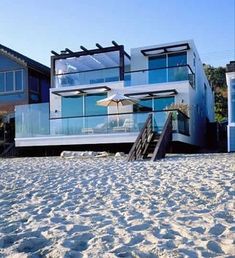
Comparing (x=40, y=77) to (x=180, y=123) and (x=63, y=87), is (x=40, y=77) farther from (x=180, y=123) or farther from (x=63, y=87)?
(x=180, y=123)

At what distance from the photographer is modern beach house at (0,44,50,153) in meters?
26.0

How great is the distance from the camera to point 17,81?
26.5m

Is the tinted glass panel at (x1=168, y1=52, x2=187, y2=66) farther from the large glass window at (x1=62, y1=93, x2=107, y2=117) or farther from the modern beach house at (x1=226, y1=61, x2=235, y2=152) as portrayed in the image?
the large glass window at (x1=62, y1=93, x2=107, y2=117)

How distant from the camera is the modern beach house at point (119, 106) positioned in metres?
18.4

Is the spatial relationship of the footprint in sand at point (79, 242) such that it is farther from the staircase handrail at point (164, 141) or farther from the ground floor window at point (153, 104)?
the ground floor window at point (153, 104)

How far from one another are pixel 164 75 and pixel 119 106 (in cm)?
285

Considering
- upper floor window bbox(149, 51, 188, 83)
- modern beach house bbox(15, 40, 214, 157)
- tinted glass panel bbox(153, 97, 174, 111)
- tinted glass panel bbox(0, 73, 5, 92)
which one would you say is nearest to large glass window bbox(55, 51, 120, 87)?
modern beach house bbox(15, 40, 214, 157)

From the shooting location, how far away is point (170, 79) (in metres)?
20.7

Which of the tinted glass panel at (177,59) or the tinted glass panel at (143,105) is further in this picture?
the tinted glass panel at (177,59)

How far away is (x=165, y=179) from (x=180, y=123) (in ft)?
33.3

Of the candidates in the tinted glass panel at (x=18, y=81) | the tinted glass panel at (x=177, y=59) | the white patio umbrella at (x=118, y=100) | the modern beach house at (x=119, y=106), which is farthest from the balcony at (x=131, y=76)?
the tinted glass panel at (x=18, y=81)

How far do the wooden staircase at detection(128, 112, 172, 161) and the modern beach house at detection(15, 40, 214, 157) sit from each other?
Result: 0.11 metres

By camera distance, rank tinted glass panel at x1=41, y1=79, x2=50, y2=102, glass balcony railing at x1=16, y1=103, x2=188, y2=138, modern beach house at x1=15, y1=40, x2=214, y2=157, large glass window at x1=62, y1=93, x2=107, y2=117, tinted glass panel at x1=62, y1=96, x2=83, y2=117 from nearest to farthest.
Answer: glass balcony railing at x1=16, y1=103, x2=188, y2=138 → modern beach house at x1=15, y1=40, x2=214, y2=157 → large glass window at x1=62, y1=93, x2=107, y2=117 → tinted glass panel at x1=62, y1=96, x2=83, y2=117 → tinted glass panel at x1=41, y1=79, x2=50, y2=102

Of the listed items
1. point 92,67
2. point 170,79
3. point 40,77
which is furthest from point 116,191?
point 40,77
